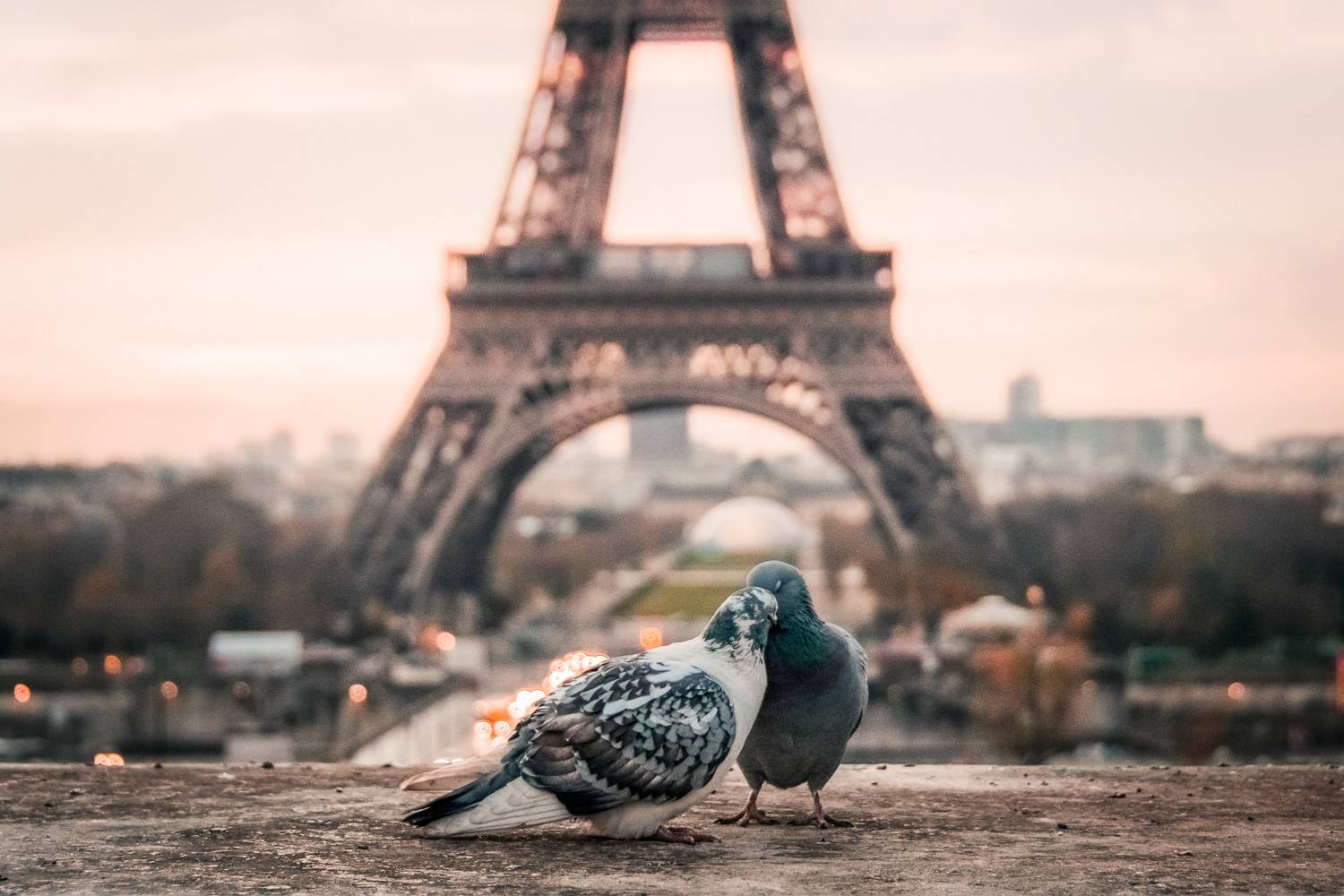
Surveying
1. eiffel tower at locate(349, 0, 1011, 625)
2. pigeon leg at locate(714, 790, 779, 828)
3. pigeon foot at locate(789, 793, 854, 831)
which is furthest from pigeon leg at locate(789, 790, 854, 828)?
eiffel tower at locate(349, 0, 1011, 625)

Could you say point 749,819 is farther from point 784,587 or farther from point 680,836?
point 784,587

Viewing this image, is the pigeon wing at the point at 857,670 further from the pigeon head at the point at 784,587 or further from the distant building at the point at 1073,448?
the distant building at the point at 1073,448

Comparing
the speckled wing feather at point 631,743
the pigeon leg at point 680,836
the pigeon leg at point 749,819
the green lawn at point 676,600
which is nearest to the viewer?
the speckled wing feather at point 631,743

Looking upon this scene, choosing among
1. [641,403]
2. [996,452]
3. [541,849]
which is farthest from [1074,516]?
[996,452]

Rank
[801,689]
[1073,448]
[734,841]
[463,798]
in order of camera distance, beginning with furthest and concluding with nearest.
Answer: [1073,448]
[801,689]
[734,841]
[463,798]

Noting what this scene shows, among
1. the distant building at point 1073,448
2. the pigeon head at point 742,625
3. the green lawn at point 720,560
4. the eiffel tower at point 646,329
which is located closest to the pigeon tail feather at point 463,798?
the pigeon head at point 742,625

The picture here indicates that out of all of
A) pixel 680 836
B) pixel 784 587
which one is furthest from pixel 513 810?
pixel 784 587
